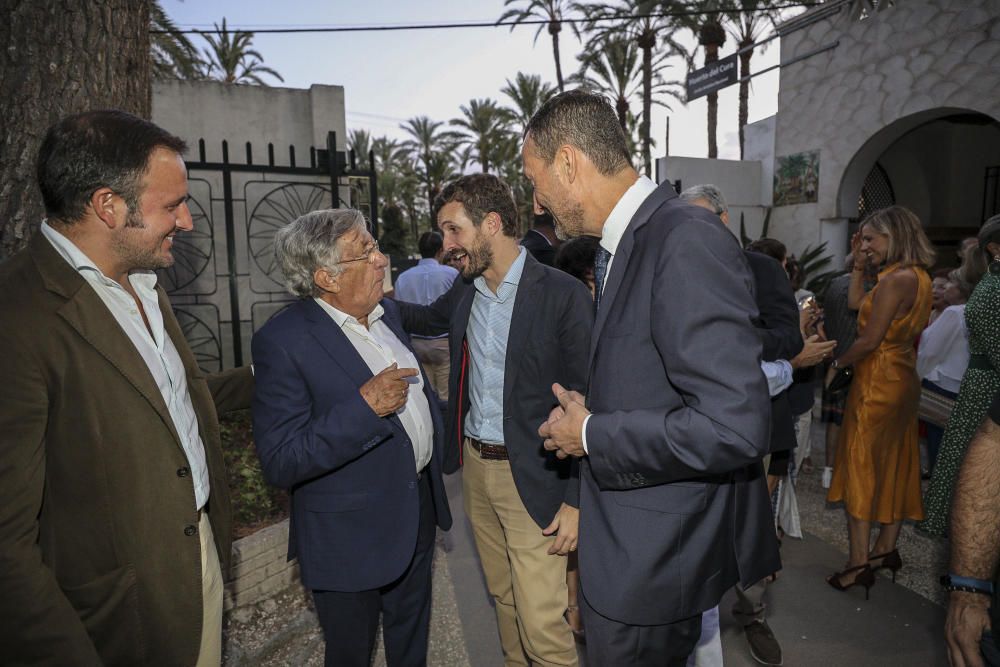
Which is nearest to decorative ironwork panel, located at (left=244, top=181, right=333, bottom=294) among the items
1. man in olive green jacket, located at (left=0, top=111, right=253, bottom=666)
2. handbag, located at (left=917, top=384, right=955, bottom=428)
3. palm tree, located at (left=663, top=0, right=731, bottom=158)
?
man in olive green jacket, located at (left=0, top=111, right=253, bottom=666)

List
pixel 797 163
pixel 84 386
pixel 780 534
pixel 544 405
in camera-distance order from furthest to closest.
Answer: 1. pixel 797 163
2. pixel 780 534
3. pixel 544 405
4. pixel 84 386

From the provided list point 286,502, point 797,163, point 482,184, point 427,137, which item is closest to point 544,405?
point 482,184

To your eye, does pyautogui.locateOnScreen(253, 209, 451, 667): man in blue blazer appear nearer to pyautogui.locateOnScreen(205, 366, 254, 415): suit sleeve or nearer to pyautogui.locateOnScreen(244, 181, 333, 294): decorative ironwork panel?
pyautogui.locateOnScreen(205, 366, 254, 415): suit sleeve

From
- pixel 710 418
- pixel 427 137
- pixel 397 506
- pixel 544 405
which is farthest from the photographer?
pixel 427 137

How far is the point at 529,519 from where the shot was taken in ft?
8.25

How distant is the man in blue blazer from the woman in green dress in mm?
2179

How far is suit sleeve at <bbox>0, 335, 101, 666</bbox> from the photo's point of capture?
136 centimetres

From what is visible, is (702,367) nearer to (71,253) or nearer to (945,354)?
(71,253)

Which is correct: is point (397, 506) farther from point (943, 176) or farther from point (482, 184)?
point (943, 176)

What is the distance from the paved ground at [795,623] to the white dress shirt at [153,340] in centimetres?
183

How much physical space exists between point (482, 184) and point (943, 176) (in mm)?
17448

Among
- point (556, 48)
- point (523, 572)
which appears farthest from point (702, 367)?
point (556, 48)

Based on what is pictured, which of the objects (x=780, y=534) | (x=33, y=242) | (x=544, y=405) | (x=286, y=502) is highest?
(x=33, y=242)

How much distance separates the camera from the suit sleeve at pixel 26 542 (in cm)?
136
